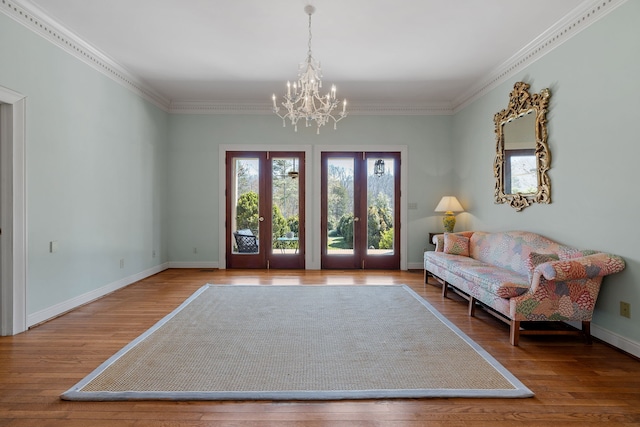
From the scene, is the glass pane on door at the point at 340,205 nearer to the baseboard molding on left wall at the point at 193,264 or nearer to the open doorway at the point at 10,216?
the baseboard molding on left wall at the point at 193,264

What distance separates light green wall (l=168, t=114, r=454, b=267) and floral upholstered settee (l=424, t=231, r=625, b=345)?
2427mm

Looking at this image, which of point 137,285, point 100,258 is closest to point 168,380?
point 100,258

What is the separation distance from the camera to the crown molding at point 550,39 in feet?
9.56

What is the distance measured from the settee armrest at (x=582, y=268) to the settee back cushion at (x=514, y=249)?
314 mm

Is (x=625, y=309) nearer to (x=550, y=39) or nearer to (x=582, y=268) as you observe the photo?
(x=582, y=268)

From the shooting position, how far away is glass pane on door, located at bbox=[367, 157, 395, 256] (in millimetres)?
6148

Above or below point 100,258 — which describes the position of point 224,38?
above

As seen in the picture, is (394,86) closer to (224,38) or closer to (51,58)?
(224,38)

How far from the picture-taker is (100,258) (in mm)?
4160

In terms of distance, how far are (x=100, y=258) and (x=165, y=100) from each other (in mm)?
3153

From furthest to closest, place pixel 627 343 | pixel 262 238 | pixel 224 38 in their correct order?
1. pixel 262 238
2. pixel 224 38
3. pixel 627 343

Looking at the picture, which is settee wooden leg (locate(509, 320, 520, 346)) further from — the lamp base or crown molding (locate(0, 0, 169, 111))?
crown molding (locate(0, 0, 169, 111))

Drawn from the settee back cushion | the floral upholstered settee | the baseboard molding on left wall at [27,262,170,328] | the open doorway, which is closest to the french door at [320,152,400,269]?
the settee back cushion

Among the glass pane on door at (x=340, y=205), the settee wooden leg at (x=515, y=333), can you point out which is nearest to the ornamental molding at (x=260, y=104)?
the glass pane on door at (x=340, y=205)
